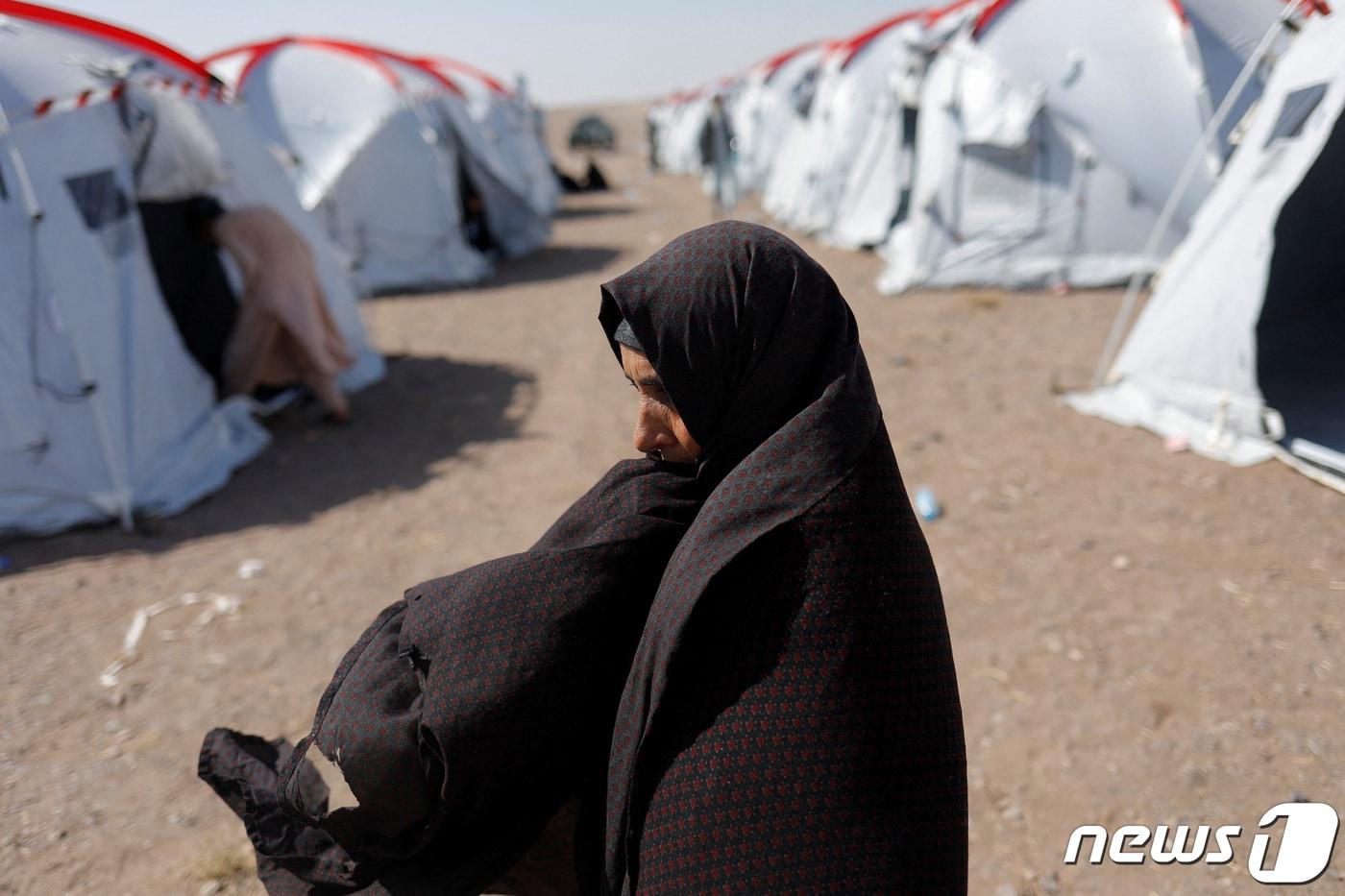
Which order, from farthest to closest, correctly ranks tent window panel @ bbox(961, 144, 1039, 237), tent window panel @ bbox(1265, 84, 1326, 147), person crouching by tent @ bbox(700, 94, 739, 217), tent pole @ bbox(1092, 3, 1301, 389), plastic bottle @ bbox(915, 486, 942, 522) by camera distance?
person crouching by tent @ bbox(700, 94, 739, 217)
tent window panel @ bbox(961, 144, 1039, 237)
tent pole @ bbox(1092, 3, 1301, 389)
tent window panel @ bbox(1265, 84, 1326, 147)
plastic bottle @ bbox(915, 486, 942, 522)

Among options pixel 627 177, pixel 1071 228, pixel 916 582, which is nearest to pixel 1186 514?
pixel 916 582

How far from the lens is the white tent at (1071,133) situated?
802cm

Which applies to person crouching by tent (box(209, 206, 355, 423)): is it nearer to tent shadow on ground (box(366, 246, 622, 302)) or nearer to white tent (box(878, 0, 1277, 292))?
tent shadow on ground (box(366, 246, 622, 302))

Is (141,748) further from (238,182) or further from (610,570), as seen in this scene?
(238,182)

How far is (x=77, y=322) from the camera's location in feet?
14.7

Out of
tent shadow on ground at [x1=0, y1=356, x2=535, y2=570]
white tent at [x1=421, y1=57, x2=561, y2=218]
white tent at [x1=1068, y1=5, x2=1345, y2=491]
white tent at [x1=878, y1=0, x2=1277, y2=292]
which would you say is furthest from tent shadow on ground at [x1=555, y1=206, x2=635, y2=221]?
white tent at [x1=1068, y1=5, x2=1345, y2=491]

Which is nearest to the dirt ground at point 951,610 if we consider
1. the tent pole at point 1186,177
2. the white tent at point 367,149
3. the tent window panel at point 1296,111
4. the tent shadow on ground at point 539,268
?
the tent pole at point 1186,177

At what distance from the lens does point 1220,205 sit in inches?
196

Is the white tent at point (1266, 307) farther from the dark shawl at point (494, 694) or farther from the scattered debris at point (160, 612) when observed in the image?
the scattered debris at point (160, 612)

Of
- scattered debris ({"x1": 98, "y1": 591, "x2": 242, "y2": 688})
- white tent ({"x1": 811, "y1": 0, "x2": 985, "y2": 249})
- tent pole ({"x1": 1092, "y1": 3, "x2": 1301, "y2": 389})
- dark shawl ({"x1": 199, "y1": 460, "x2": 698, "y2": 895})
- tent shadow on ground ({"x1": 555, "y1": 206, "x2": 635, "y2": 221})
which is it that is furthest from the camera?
tent shadow on ground ({"x1": 555, "y1": 206, "x2": 635, "y2": 221})

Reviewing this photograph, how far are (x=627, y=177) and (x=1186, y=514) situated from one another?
2416cm

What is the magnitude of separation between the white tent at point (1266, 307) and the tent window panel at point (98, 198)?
5.68m

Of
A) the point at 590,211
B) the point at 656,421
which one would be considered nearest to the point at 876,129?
the point at 590,211

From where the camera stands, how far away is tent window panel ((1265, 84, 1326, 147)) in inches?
177
